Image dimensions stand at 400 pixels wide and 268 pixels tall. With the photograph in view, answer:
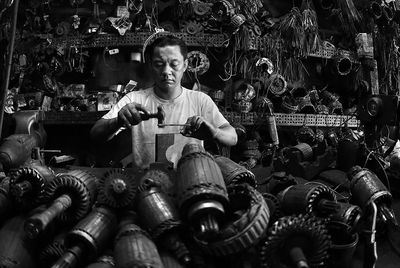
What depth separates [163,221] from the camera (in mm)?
1045

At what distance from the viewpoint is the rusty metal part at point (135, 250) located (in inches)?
35.4

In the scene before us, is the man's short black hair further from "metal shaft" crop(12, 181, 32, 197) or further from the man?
"metal shaft" crop(12, 181, 32, 197)

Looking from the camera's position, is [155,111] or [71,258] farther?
[155,111]

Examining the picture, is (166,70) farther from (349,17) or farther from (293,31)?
(349,17)

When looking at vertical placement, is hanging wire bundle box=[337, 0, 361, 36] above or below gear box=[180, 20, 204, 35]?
above

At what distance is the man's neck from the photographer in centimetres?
238

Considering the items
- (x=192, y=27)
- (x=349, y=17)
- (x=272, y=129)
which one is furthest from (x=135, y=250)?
(x=349, y=17)

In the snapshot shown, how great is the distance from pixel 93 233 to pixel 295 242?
505 millimetres

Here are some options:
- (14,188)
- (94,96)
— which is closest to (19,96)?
(94,96)

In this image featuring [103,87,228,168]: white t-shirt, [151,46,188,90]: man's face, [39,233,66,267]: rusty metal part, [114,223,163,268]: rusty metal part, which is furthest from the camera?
[103,87,228,168]: white t-shirt

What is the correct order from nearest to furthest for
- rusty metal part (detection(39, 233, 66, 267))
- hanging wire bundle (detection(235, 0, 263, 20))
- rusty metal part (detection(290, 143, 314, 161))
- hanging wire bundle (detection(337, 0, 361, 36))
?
rusty metal part (detection(39, 233, 66, 267)) → rusty metal part (detection(290, 143, 314, 161)) → hanging wire bundle (detection(235, 0, 263, 20)) → hanging wire bundle (detection(337, 0, 361, 36))

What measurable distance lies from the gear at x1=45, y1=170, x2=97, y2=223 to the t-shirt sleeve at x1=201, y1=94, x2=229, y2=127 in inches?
47.4

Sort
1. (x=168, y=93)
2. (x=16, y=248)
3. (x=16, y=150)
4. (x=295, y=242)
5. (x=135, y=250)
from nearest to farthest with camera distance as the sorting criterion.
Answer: (x=135, y=250) < (x=295, y=242) < (x=16, y=248) < (x=16, y=150) < (x=168, y=93)

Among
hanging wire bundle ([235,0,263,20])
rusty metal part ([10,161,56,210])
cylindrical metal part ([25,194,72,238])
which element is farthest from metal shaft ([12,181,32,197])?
hanging wire bundle ([235,0,263,20])
